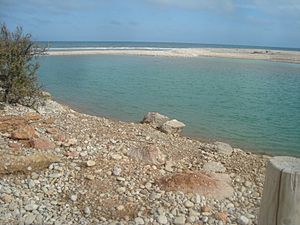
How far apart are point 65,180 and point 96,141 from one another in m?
2.31

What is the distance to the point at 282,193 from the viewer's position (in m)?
2.63

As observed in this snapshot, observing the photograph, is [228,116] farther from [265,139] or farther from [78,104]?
[78,104]

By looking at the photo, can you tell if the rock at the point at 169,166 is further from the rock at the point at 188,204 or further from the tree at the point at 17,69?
the tree at the point at 17,69

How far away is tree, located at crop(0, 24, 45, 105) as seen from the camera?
503 inches

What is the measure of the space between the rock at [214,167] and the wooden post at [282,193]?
618 centimetres

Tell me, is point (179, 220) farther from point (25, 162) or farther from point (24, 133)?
point (24, 133)

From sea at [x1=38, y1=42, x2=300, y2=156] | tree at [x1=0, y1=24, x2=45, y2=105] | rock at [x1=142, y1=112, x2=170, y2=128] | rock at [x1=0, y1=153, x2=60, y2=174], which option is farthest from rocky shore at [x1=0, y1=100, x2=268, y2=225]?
sea at [x1=38, y1=42, x2=300, y2=156]

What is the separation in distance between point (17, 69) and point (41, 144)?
5.24 metres

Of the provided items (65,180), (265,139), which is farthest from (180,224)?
(265,139)

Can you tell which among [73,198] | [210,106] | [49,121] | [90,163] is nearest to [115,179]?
[90,163]

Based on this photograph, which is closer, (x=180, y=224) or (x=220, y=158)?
(x=180, y=224)

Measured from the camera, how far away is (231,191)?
25.6 ft

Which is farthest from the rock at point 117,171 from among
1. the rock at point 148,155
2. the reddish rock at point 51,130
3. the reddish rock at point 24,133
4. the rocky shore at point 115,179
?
the reddish rock at point 51,130

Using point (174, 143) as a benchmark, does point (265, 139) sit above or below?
below
